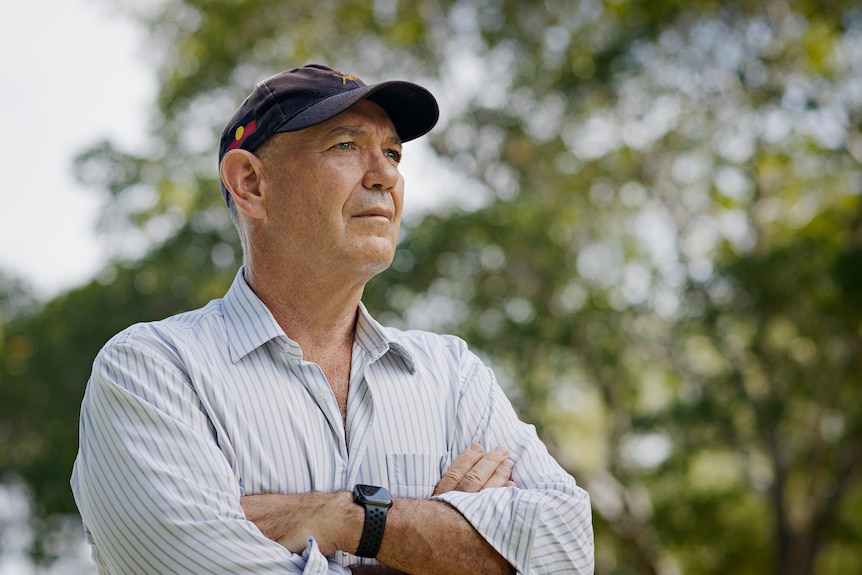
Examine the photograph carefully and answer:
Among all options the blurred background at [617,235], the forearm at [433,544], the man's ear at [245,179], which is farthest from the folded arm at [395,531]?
the blurred background at [617,235]

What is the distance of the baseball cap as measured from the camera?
7.30ft

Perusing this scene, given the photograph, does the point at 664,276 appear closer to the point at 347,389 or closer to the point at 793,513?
the point at 793,513

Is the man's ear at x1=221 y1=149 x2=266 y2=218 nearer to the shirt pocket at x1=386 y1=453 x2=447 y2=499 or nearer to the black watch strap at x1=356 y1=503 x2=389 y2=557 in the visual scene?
the shirt pocket at x1=386 y1=453 x2=447 y2=499

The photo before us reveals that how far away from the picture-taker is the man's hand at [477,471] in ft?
7.21

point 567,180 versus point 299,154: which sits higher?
point 567,180

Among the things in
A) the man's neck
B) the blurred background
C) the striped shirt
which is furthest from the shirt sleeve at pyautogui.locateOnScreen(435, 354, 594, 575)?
the blurred background

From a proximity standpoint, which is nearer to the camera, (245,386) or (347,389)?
(245,386)

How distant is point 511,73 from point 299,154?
10867mm

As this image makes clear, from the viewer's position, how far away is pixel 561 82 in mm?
12141

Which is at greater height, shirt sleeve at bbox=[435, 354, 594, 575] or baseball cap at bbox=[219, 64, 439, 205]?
baseball cap at bbox=[219, 64, 439, 205]

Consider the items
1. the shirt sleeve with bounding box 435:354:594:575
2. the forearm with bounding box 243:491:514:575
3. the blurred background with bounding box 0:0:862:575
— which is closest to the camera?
the forearm with bounding box 243:491:514:575

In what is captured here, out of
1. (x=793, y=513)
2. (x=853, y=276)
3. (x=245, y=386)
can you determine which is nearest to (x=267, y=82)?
(x=245, y=386)

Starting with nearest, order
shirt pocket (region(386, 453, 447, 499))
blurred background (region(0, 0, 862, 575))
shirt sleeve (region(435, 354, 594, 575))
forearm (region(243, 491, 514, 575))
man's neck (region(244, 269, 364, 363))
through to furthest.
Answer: forearm (region(243, 491, 514, 575)), shirt sleeve (region(435, 354, 594, 575)), shirt pocket (region(386, 453, 447, 499)), man's neck (region(244, 269, 364, 363)), blurred background (region(0, 0, 862, 575))

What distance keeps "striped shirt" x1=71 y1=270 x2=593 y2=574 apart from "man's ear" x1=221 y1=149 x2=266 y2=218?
19 cm
